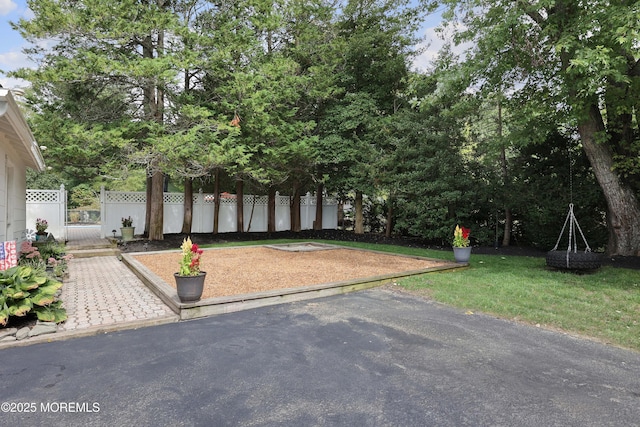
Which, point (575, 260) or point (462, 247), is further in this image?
point (462, 247)

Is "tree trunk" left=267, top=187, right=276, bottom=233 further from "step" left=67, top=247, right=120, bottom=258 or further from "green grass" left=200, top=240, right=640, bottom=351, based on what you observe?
"green grass" left=200, top=240, right=640, bottom=351

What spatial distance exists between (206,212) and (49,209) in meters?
5.54

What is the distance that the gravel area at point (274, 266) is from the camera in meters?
6.37

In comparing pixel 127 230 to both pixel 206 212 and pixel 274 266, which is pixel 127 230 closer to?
pixel 206 212

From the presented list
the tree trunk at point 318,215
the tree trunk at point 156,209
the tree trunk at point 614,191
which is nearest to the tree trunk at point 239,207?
the tree trunk at point 156,209

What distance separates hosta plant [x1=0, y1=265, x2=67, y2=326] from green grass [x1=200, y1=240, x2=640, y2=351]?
17.2 feet

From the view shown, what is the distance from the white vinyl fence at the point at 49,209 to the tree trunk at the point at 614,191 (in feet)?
54.3

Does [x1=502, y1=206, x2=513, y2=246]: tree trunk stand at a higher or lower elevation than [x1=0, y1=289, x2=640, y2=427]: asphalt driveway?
higher

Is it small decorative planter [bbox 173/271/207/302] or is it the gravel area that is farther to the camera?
the gravel area

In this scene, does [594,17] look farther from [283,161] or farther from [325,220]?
[325,220]

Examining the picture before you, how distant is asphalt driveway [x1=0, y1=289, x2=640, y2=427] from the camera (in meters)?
2.40

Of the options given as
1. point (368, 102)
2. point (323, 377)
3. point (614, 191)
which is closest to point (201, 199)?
point (368, 102)

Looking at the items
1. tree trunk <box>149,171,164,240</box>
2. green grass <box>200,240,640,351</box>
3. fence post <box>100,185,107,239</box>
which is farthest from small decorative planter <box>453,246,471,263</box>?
fence post <box>100,185,107,239</box>

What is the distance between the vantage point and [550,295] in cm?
562
